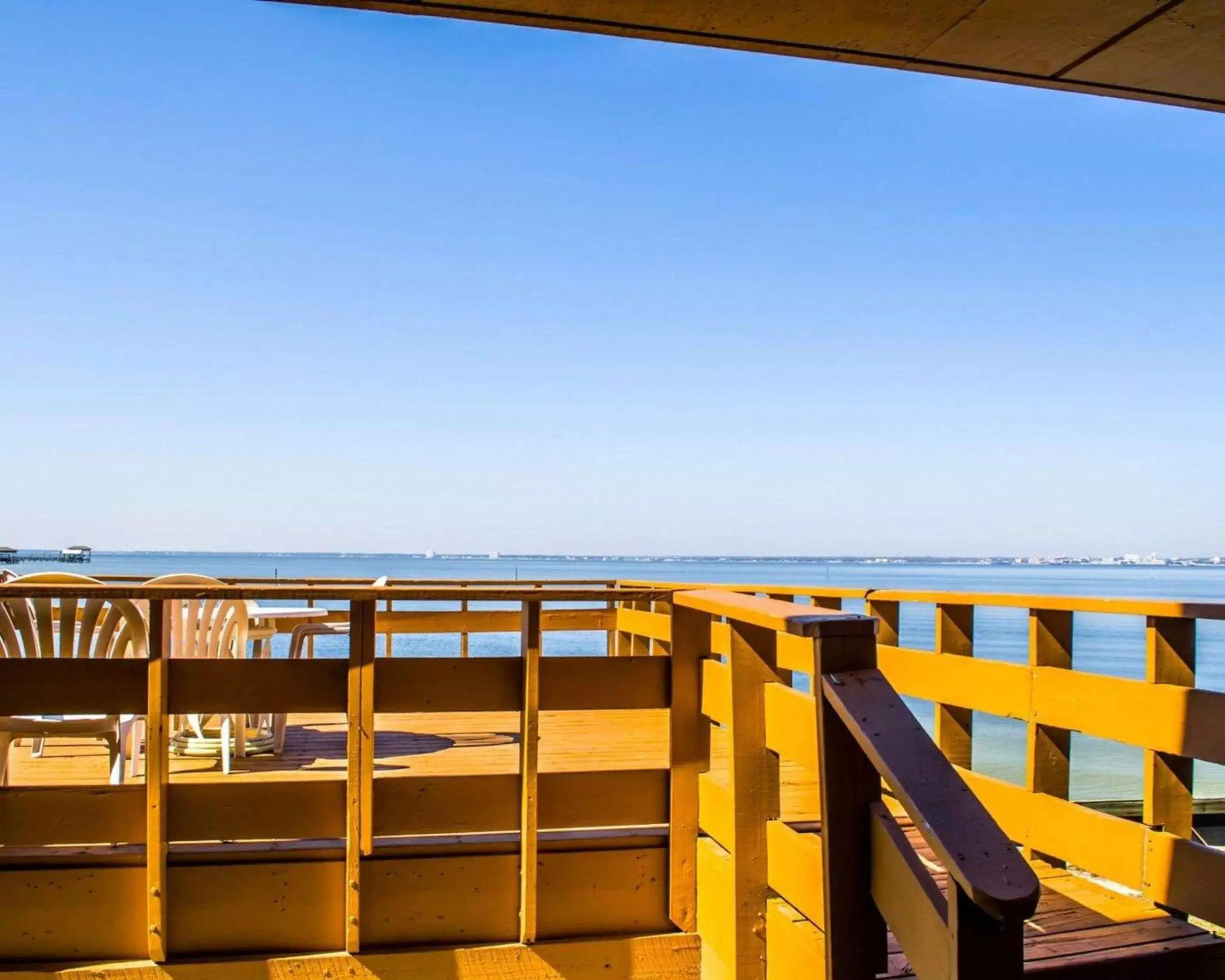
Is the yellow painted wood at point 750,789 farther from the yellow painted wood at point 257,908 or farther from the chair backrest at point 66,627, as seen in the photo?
the chair backrest at point 66,627

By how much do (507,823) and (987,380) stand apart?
3308 cm

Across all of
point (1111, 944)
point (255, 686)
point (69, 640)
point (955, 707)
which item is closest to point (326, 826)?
point (255, 686)

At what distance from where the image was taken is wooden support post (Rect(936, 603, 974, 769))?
155 inches

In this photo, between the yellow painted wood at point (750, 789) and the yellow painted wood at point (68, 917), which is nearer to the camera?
the yellow painted wood at point (750, 789)

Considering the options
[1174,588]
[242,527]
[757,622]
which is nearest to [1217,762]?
[757,622]

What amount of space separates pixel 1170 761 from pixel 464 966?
88.0 inches

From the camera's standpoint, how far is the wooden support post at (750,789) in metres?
2.47

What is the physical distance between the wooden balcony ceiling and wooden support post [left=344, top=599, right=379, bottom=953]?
2.32m

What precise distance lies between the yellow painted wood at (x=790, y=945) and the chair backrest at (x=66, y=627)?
2.30m

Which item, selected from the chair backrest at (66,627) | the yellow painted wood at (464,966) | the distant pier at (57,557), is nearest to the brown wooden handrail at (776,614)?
the yellow painted wood at (464,966)

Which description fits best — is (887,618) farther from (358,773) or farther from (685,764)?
(358,773)

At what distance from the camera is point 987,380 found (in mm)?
32969

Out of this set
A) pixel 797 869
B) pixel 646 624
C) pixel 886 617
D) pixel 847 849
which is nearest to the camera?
pixel 847 849

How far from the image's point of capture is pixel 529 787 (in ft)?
9.32
